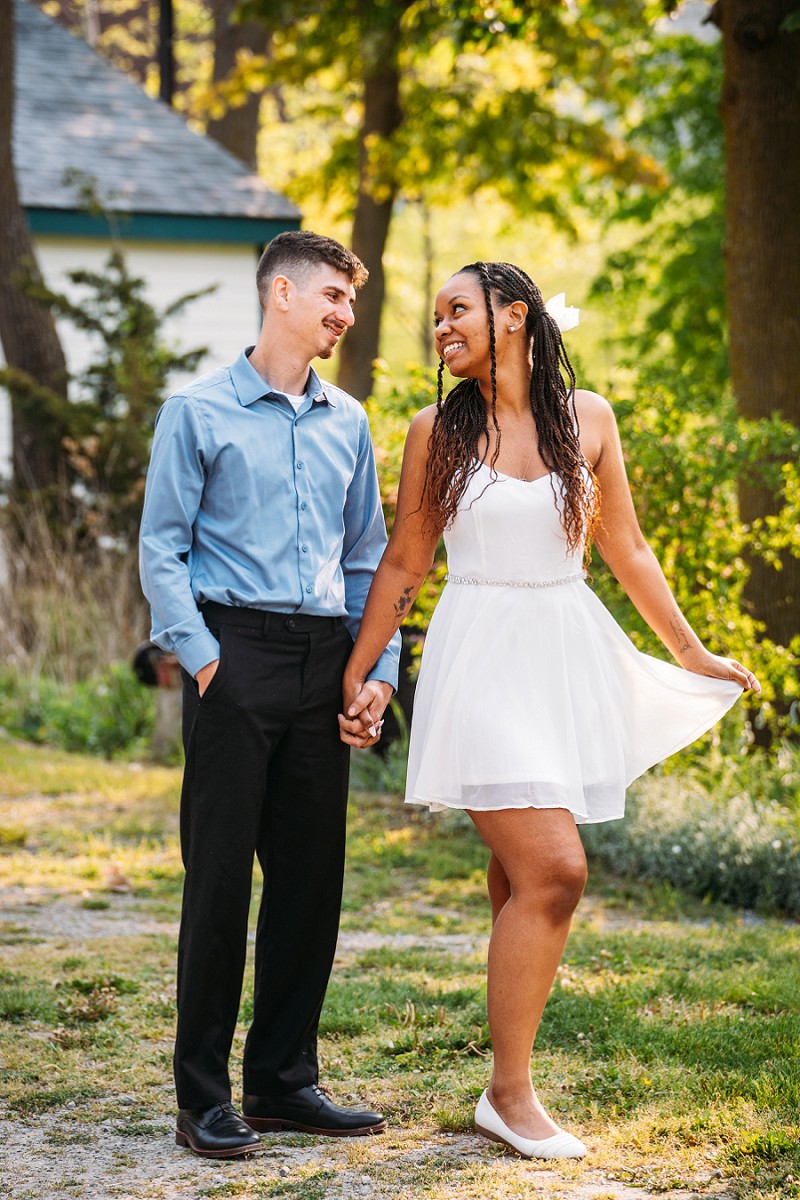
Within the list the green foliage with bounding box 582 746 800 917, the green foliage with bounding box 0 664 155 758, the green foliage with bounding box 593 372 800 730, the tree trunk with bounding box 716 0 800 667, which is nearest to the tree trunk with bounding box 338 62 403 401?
the green foliage with bounding box 0 664 155 758

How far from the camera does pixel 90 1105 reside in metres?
3.83

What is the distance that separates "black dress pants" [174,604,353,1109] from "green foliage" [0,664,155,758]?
6.31 meters

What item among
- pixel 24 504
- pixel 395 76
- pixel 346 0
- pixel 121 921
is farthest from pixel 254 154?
pixel 121 921

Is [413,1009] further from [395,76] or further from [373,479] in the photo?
[395,76]

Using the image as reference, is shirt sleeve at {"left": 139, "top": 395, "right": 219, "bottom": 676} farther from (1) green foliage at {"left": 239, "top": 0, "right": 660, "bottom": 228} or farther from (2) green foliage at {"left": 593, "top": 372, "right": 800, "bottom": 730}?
(1) green foliage at {"left": 239, "top": 0, "right": 660, "bottom": 228}

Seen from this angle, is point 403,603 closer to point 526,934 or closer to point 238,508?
point 238,508

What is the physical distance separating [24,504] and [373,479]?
8947 mm

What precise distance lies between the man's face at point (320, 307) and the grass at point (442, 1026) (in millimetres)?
2020

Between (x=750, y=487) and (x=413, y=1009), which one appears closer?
(x=413, y=1009)

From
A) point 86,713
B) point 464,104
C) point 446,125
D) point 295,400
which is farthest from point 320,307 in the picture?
point 464,104

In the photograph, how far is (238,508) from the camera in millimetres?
3518

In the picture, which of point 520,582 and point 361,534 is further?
point 361,534

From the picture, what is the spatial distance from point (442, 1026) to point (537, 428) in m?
1.93

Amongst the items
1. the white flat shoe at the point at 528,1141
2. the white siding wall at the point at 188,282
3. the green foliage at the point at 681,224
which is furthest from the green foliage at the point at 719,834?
the white siding wall at the point at 188,282
